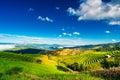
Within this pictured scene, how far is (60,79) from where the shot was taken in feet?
58.2

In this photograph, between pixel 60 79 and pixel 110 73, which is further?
pixel 110 73

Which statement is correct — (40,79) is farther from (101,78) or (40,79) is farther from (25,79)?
(101,78)

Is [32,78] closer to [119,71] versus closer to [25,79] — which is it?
[25,79]

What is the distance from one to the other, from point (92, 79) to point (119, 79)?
1.84 m

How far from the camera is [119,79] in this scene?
680 inches

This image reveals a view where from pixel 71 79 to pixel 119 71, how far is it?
3.94 metres

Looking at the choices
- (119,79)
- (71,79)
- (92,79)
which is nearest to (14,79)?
(71,79)

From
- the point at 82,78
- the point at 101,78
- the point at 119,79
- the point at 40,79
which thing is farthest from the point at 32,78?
the point at 119,79

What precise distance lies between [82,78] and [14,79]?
472 cm

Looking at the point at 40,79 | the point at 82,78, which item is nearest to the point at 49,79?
the point at 40,79

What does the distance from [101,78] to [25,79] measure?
213 inches

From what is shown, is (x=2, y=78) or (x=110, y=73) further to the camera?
(x=110, y=73)

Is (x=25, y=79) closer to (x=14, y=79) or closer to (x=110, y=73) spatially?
(x=14, y=79)

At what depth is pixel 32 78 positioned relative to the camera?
18.4m
